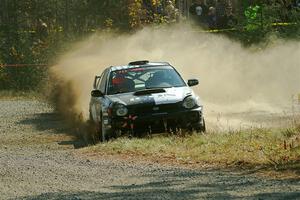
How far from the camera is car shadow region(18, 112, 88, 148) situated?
1762cm

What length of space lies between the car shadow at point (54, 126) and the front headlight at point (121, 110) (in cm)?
123

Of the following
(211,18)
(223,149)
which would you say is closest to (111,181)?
(223,149)

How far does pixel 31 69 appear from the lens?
3419 cm

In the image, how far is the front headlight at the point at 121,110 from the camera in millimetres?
15734

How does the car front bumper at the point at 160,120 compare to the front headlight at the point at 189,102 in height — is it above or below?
below

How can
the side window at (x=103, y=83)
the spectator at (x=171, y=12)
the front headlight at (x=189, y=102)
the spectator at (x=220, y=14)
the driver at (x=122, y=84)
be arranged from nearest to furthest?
1. the front headlight at (x=189, y=102)
2. the driver at (x=122, y=84)
3. the side window at (x=103, y=83)
4. the spectator at (x=220, y=14)
5. the spectator at (x=171, y=12)

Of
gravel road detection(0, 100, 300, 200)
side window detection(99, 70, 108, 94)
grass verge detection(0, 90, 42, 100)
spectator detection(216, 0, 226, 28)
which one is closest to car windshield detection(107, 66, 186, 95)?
side window detection(99, 70, 108, 94)

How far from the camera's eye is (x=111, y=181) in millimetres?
10609

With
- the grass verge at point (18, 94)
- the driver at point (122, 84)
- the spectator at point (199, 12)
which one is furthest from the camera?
the spectator at point (199, 12)

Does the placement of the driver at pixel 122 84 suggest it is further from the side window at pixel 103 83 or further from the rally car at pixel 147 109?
the side window at pixel 103 83

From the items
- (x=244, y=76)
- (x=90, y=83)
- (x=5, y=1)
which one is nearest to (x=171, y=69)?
(x=90, y=83)

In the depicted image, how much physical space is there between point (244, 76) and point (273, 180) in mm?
17086

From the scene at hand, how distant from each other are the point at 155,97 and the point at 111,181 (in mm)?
5434

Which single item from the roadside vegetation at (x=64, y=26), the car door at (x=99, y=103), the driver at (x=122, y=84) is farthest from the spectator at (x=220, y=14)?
the driver at (x=122, y=84)
